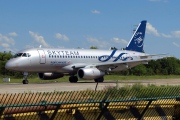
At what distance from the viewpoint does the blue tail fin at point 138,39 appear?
48.6m

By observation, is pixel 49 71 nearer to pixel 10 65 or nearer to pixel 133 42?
pixel 10 65

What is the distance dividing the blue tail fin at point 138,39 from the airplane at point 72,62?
78.6 inches

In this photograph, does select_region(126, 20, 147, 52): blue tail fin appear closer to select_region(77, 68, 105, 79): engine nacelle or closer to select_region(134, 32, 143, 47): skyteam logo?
A: select_region(134, 32, 143, 47): skyteam logo

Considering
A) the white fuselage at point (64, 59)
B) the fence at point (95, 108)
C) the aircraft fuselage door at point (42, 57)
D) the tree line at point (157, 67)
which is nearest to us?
the fence at point (95, 108)

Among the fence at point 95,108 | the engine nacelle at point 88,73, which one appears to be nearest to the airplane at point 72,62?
the engine nacelle at point 88,73

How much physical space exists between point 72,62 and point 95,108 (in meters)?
29.2

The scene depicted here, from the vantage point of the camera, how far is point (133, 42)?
48750 mm

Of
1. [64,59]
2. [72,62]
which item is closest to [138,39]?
[72,62]

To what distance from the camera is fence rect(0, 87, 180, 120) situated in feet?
28.6

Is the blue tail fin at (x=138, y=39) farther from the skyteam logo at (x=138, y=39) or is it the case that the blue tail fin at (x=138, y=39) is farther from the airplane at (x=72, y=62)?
the airplane at (x=72, y=62)

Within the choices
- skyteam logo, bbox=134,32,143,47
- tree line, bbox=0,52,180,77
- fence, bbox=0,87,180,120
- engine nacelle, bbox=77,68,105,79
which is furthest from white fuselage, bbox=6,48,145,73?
tree line, bbox=0,52,180,77

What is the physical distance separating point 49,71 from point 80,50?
178 inches

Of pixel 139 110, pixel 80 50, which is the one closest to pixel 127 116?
pixel 139 110

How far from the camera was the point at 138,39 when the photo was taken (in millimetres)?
49125
